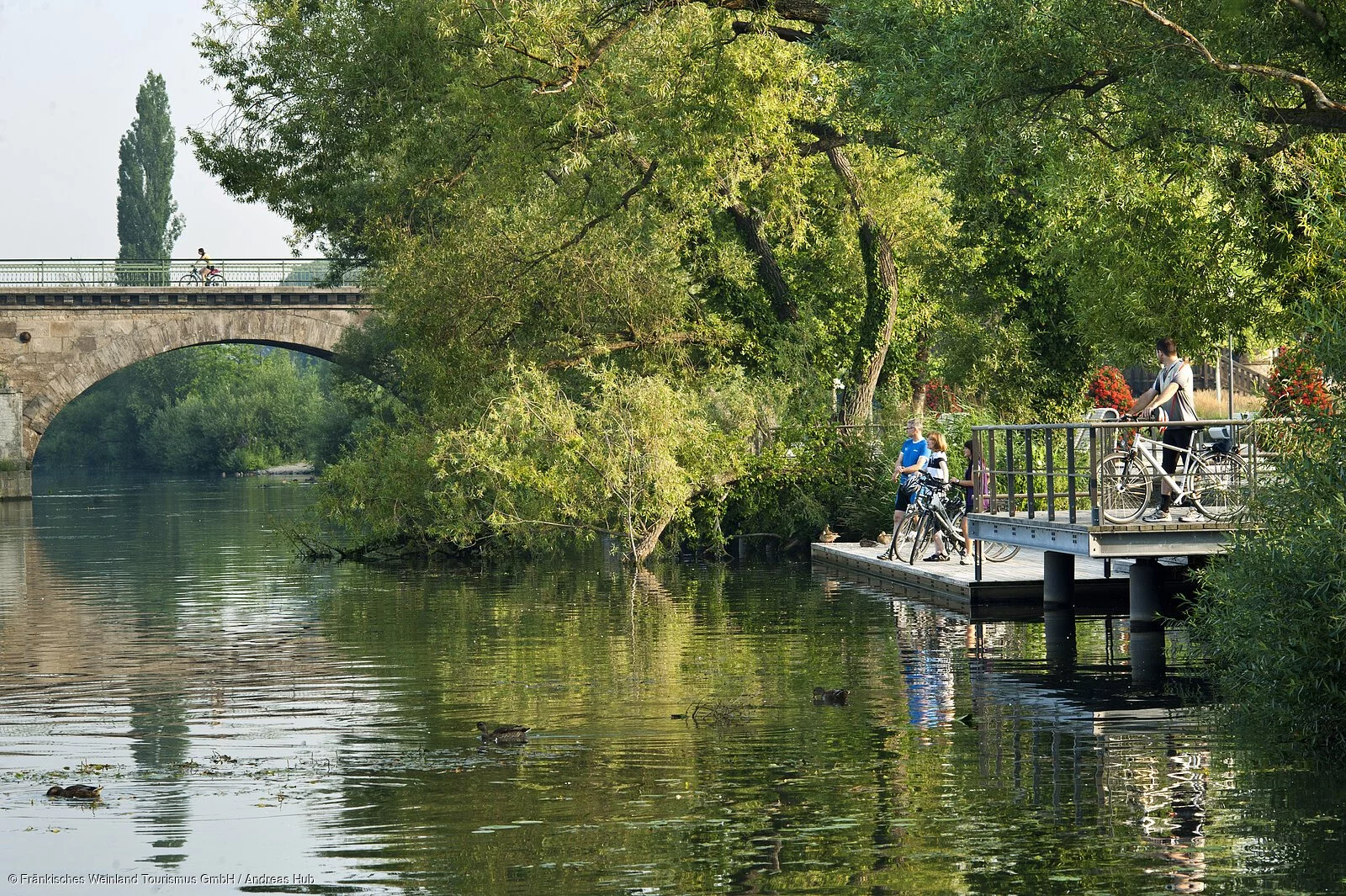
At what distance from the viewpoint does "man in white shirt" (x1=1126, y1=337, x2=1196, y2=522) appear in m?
16.9

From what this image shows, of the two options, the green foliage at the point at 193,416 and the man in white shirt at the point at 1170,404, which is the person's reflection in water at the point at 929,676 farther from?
the green foliage at the point at 193,416

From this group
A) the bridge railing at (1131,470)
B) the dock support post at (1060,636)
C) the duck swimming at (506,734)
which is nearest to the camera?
the duck swimming at (506,734)

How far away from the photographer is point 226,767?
12000 millimetres

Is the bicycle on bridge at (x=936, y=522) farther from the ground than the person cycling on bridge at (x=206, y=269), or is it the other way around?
the person cycling on bridge at (x=206, y=269)

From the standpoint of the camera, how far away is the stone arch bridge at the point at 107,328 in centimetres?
6231

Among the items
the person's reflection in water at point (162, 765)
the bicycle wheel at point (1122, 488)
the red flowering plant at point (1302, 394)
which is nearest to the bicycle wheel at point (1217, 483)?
the bicycle wheel at point (1122, 488)

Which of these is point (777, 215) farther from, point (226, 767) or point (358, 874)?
point (358, 874)

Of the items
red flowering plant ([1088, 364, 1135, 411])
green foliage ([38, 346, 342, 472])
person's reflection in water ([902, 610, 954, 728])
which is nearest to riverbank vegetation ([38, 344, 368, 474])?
green foliage ([38, 346, 342, 472])

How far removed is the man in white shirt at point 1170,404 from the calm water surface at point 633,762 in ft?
5.00

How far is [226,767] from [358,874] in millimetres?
3239

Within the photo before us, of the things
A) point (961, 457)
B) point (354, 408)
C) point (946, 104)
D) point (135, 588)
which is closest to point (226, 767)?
point (946, 104)

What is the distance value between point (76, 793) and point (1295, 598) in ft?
25.4

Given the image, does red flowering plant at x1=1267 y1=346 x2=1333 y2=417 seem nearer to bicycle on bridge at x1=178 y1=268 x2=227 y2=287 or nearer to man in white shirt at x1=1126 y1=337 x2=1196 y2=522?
man in white shirt at x1=1126 y1=337 x2=1196 y2=522

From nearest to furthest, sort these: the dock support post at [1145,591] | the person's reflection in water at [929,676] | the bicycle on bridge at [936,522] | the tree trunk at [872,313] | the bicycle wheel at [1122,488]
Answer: the person's reflection in water at [929,676]
the bicycle wheel at [1122,488]
the dock support post at [1145,591]
the bicycle on bridge at [936,522]
the tree trunk at [872,313]
